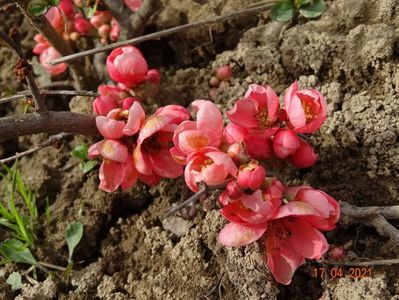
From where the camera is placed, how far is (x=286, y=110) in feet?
5.61

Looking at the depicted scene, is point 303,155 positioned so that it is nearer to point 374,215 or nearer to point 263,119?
point 263,119

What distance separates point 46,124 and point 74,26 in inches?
31.0

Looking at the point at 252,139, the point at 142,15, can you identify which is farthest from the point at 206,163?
the point at 142,15

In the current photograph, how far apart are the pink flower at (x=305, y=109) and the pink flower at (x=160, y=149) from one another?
0.39 meters

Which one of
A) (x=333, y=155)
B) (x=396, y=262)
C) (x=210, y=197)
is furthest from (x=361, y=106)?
(x=210, y=197)

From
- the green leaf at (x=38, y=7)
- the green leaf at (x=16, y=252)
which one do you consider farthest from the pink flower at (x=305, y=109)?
the green leaf at (x=16, y=252)

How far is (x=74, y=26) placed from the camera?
2.45m

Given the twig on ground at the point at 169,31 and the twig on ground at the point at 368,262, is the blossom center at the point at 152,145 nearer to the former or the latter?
the twig on ground at the point at 169,31

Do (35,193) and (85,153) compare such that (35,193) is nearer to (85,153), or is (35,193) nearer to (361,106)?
(85,153)

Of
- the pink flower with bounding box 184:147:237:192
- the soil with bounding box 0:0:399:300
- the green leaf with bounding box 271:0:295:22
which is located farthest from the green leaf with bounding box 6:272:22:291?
the green leaf with bounding box 271:0:295:22

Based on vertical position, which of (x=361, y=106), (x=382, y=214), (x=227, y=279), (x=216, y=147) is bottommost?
(x=227, y=279)

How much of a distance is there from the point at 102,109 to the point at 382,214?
1.04 metres

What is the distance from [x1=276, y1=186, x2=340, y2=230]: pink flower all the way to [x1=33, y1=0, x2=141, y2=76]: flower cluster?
3.98 feet
